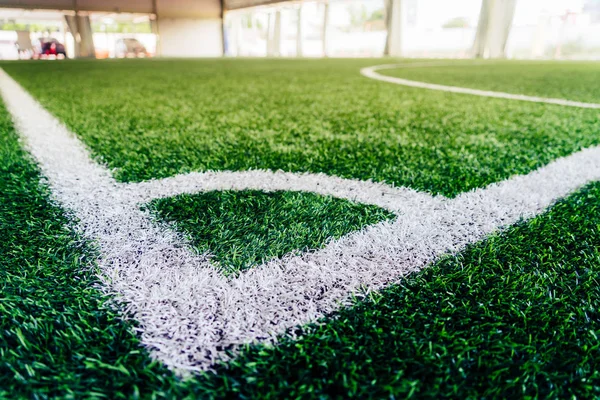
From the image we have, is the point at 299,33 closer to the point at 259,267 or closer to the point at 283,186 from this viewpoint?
the point at 283,186

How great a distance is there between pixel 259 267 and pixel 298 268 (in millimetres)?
69

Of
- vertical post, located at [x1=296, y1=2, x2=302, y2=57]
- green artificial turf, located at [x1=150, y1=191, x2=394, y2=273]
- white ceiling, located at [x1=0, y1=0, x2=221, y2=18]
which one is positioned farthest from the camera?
vertical post, located at [x1=296, y1=2, x2=302, y2=57]

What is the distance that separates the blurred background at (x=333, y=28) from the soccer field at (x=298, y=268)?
12524 mm

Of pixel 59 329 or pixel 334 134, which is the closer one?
pixel 59 329

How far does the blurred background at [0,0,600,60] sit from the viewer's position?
12922mm

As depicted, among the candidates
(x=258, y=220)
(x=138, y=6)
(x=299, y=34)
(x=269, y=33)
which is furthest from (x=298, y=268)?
(x=269, y=33)

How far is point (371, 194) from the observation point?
1087mm

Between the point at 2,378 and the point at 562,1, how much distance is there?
17.2 m

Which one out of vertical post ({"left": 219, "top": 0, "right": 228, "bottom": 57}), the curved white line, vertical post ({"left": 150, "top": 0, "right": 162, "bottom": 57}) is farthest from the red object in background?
the curved white line

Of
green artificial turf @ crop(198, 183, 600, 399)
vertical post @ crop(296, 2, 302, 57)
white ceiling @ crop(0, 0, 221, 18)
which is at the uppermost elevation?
white ceiling @ crop(0, 0, 221, 18)

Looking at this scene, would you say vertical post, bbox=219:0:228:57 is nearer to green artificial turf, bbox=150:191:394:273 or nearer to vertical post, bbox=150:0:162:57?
vertical post, bbox=150:0:162:57

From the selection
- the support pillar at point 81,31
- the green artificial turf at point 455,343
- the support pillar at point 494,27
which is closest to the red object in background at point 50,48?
the support pillar at point 81,31

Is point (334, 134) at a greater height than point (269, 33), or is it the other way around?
point (269, 33)

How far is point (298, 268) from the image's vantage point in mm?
735
